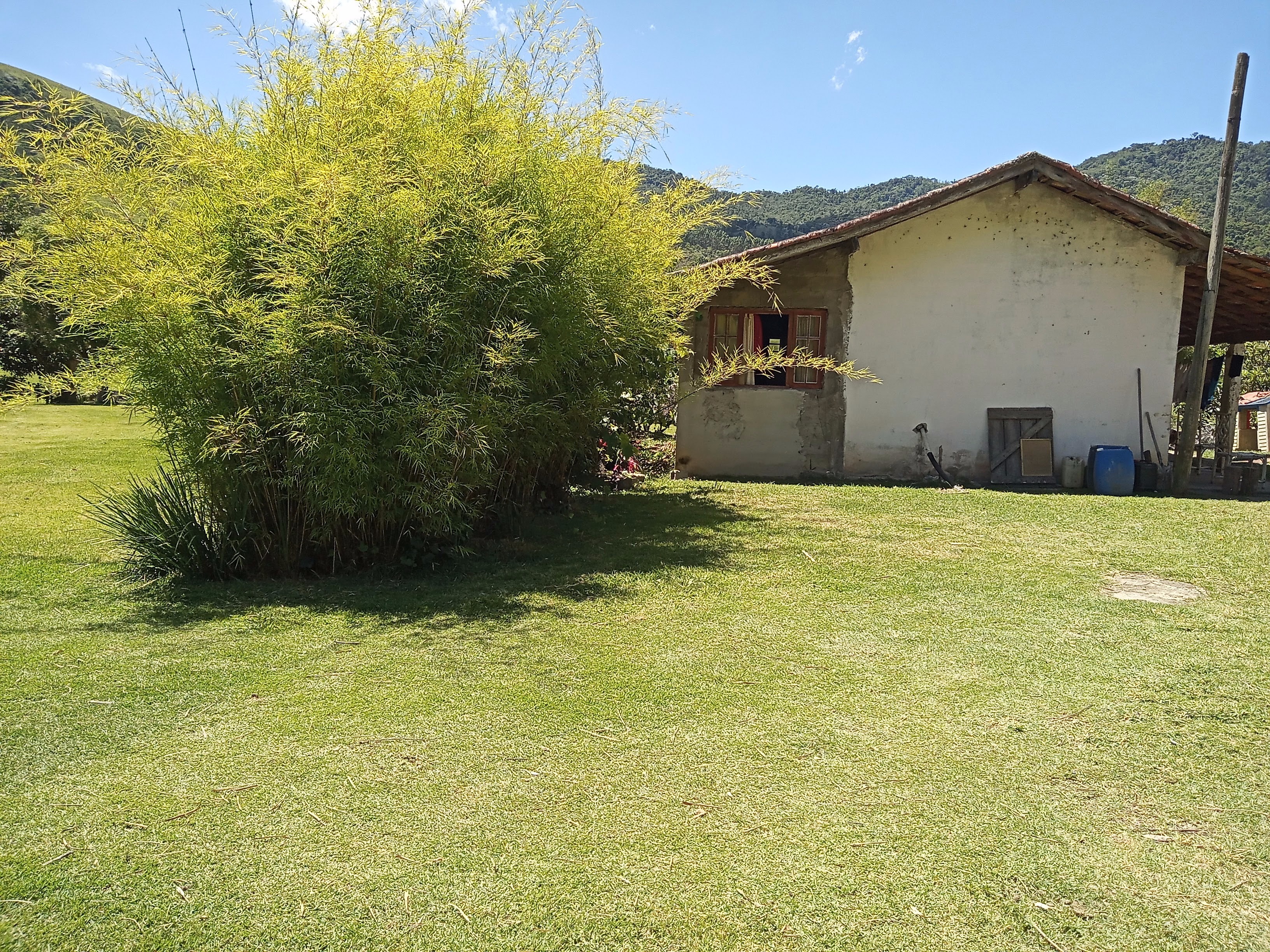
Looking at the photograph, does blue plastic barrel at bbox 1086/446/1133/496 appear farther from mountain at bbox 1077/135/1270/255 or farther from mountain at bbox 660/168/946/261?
mountain at bbox 1077/135/1270/255

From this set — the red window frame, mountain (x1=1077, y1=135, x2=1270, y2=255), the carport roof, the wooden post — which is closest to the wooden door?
the red window frame

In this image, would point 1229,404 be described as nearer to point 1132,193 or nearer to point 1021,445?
point 1021,445

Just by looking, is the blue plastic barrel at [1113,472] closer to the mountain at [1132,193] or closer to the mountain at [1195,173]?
the mountain at [1132,193]

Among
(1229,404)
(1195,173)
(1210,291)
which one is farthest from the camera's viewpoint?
(1195,173)

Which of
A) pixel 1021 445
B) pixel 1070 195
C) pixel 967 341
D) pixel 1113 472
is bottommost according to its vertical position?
pixel 1113 472

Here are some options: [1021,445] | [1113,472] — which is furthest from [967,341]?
[1113,472]

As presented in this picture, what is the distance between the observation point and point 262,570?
5918 millimetres

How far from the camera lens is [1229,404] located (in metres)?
11.6

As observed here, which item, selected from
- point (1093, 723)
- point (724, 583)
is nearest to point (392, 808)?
point (1093, 723)

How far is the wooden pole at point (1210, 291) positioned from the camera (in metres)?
8.92

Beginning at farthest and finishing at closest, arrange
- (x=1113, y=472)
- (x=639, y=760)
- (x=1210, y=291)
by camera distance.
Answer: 1. (x=1113, y=472)
2. (x=1210, y=291)
3. (x=639, y=760)

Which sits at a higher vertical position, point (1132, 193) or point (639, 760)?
point (1132, 193)

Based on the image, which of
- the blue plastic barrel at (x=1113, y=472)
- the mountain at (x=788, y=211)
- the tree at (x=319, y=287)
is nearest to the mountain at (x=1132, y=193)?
the mountain at (x=788, y=211)

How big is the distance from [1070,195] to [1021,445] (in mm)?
2943
